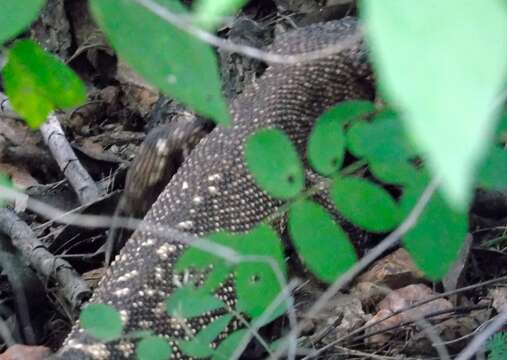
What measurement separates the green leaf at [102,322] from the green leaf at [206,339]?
16 cm

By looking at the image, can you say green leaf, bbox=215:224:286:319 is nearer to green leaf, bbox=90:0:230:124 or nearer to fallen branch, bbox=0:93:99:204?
green leaf, bbox=90:0:230:124

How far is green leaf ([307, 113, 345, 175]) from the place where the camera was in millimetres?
1333

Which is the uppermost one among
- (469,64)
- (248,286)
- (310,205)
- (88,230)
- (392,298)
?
(469,64)

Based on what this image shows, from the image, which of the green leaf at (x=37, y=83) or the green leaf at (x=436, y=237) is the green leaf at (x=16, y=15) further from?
the green leaf at (x=436, y=237)

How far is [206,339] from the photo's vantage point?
1.70m

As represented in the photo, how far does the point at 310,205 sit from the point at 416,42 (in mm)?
914

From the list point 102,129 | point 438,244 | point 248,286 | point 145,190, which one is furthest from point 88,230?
point 438,244

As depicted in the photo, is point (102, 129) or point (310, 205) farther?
point (102, 129)

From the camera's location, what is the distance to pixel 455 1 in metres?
0.50

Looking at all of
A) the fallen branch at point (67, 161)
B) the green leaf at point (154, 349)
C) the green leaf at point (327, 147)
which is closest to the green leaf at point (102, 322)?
the green leaf at point (154, 349)

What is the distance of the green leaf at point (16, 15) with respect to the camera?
3.10ft

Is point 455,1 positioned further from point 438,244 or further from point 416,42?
point 438,244

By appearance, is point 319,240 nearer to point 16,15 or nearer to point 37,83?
point 37,83

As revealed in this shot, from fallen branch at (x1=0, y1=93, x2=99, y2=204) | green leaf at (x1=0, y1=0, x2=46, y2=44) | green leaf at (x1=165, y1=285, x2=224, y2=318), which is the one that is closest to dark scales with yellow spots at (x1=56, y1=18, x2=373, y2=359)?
green leaf at (x1=165, y1=285, x2=224, y2=318)
